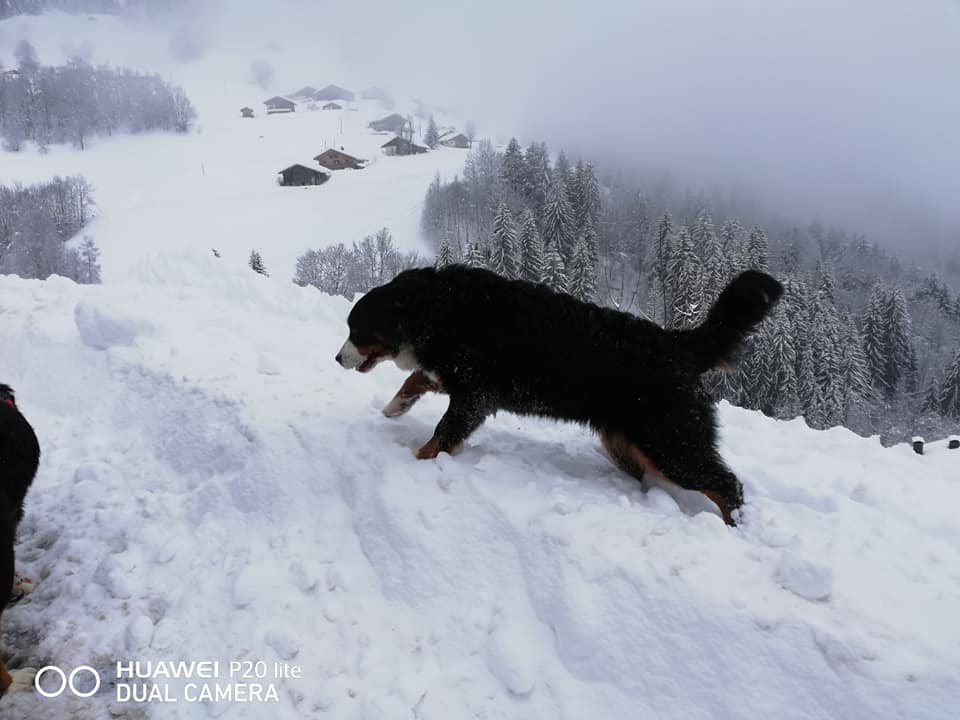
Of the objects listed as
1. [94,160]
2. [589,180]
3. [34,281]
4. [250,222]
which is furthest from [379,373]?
[94,160]

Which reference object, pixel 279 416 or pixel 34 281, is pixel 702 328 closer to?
pixel 279 416

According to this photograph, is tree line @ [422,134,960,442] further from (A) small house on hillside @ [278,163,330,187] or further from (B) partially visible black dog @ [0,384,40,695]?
(A) small house on hillside @ [278,163,330,187]

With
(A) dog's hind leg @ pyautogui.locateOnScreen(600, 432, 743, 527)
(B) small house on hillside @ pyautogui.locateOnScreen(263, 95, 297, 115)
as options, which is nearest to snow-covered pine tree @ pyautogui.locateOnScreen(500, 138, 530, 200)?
(A) dog's hind leg @ pyautogui.locateOnScreen(600, 432, 743, 527)

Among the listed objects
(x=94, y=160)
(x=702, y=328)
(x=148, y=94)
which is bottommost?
(x=94, y=160)

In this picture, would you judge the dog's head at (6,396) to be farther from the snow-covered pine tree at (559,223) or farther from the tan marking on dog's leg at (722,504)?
the snow-covered pine tree at (559,223)

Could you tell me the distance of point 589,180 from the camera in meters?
79.6

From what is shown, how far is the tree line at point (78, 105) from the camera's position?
120500 mm

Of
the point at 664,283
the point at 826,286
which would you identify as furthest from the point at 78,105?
the point at 826,286

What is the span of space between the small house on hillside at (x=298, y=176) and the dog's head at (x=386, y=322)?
357ft

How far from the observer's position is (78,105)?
12875 centimetres

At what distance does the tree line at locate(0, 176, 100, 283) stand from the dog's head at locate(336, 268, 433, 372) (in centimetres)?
6165

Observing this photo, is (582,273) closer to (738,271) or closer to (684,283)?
(684,283)

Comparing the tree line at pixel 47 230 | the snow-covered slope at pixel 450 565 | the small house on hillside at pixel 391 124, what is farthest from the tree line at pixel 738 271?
the small house on hillside at pixel 391 124

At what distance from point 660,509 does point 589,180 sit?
81.5 m
